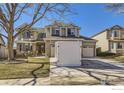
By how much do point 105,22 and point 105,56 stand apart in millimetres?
1360

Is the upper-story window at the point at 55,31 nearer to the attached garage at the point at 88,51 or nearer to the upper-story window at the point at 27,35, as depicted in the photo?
the upper-story window at the point at 27,35

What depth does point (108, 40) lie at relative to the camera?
13273 mm

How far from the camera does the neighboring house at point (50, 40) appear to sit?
39.6 ft

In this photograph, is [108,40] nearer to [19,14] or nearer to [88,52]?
[88,52]

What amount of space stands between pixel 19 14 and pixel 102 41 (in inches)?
137

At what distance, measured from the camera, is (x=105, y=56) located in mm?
12430

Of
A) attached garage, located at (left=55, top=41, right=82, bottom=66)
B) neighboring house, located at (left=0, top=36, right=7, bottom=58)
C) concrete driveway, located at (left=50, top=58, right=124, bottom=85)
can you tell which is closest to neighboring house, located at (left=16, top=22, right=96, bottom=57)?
attached garage, located at (left=55, top=41, right=82, bottom=66)

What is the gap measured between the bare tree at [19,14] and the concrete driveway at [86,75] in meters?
1.70

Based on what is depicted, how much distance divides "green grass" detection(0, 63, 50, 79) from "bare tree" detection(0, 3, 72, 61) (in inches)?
16.3

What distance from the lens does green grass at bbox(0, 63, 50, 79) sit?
1168 cm

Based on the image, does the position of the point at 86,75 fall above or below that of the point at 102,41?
below

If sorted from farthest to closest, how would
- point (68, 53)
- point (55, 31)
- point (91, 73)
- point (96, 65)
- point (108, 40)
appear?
point (108, 40) < point (68, 53) < point (96, 65) < point (55, 31) < point (91, 73)

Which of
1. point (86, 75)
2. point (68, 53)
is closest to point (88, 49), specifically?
point (68, 53)

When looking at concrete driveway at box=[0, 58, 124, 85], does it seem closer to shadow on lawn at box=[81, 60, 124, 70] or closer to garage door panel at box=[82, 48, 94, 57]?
shadow on lawn at box=[81, 60, 124, 70]
